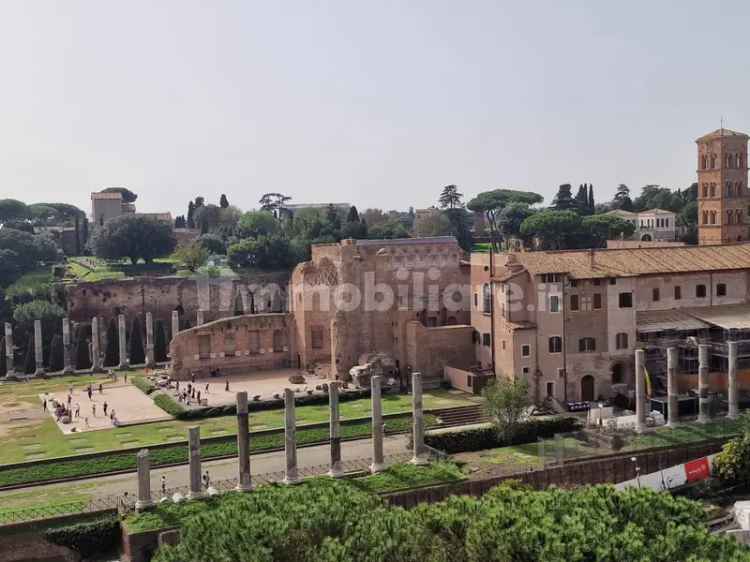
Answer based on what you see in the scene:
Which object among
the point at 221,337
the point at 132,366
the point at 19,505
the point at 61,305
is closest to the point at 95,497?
the point at 19,505

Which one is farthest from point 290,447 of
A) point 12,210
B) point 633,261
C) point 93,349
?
point 12,210

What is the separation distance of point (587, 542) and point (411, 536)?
3.85 m

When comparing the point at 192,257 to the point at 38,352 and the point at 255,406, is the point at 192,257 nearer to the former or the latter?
the point at 38,352

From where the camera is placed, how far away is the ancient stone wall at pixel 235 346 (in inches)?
2012

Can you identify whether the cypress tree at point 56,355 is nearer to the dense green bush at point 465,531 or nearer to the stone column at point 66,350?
the stone column at point 66,350

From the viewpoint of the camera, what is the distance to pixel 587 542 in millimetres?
18547

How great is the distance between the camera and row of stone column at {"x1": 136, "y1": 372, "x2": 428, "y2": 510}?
2828 cm

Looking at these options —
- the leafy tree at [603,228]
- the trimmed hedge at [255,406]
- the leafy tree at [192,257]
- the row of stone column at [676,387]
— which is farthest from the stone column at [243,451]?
the leafy tree at [603,228]

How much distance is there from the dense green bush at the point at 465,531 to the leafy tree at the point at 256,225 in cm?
8070

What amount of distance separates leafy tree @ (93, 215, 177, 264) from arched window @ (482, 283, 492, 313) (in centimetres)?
5157

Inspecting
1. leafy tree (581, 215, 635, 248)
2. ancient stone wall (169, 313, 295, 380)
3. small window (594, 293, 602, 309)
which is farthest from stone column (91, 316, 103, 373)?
leafy tree (581, 215, 635, 248)

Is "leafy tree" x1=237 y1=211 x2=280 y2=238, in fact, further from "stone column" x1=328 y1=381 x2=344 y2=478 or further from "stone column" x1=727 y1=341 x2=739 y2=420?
"stone column" x1=328 y1=381 x2=344 y2=478

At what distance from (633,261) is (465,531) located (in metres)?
26.1

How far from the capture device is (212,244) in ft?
309
